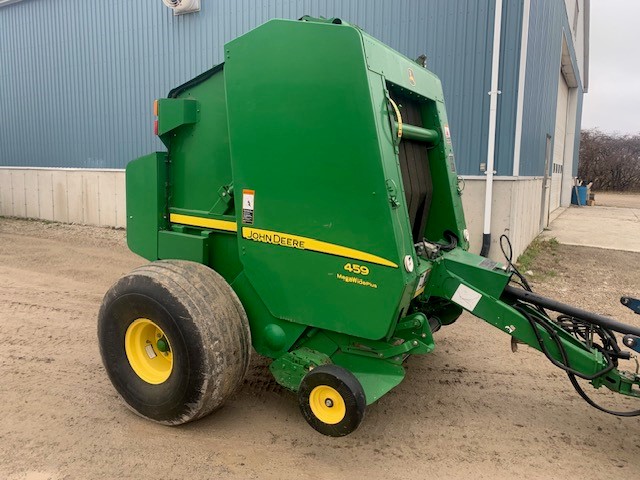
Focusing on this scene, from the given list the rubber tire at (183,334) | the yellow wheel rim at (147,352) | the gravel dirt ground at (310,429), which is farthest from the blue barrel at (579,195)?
the yellow wheel rim at (147,352)

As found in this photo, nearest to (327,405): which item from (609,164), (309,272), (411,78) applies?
(309,272)

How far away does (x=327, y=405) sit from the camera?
2.86 metres

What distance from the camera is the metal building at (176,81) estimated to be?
7.05m

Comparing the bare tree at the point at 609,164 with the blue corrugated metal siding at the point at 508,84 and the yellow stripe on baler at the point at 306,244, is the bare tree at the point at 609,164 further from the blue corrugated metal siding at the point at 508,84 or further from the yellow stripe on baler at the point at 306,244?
the yellow stripe on baler at the point at 306,244

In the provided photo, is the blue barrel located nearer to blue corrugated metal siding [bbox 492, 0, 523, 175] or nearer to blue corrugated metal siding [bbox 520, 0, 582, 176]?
blue corrugated metal siding [bbox 520, 0, 582, 176]

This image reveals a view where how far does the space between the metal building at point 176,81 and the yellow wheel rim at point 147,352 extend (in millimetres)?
5253

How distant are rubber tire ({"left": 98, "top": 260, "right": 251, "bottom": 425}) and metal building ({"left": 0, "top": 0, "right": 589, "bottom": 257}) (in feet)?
16.7

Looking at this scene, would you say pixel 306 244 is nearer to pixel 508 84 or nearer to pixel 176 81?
pixel 508 84

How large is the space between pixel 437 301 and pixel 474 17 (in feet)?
16.2

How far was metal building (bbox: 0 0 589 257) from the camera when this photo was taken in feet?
23.1

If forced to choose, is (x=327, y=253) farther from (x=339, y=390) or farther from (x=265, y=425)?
(x=265, y=425)

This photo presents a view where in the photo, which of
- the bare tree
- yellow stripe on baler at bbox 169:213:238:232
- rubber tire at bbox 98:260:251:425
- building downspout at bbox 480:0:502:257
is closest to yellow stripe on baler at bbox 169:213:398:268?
yellow stripe on baler at bbox 169:213:238:232

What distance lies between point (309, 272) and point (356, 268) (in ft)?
0.99

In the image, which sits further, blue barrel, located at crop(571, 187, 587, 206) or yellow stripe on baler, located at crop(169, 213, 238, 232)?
blue barrel, located at crop(571, 187, 587, 206)
